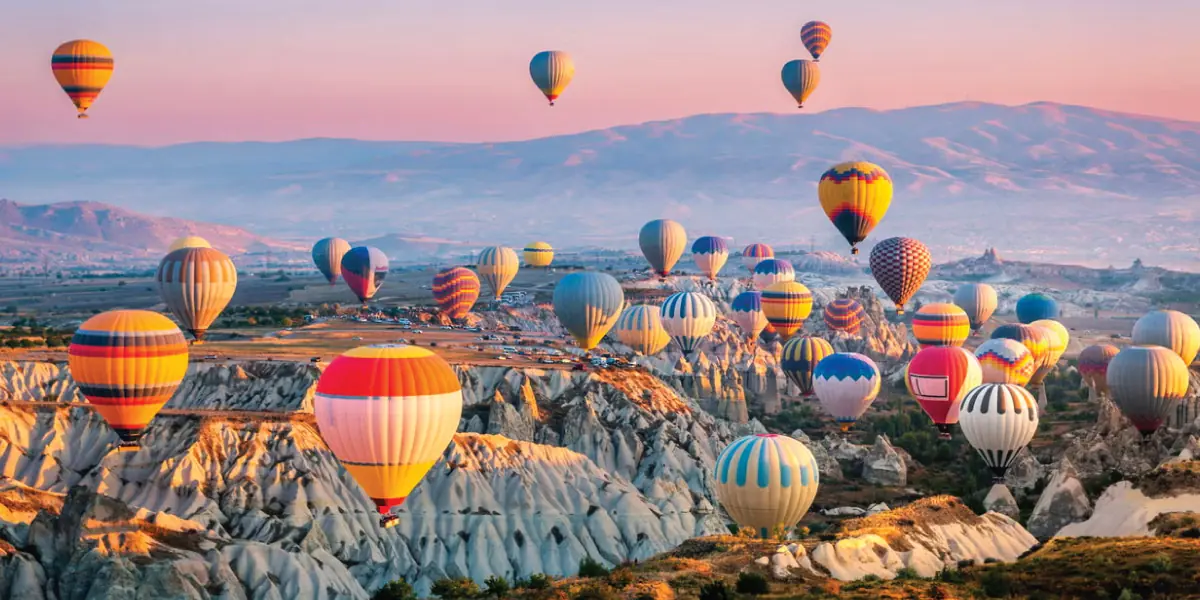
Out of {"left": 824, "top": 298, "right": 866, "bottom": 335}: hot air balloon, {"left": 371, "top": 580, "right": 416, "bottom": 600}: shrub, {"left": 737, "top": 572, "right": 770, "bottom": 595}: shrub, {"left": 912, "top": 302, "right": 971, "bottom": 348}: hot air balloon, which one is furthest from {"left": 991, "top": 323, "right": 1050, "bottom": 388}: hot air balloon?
{"left": 737, "top": 572, "right": 770, "bottom": 595}: shrub

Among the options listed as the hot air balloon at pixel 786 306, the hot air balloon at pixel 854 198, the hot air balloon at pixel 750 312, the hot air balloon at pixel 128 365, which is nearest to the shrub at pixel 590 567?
the hot air balloon at pixel 128 365

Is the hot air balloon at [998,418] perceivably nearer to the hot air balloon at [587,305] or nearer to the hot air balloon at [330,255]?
the hot air balloon at [587,305]

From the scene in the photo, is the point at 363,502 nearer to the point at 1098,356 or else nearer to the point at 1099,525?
the point at 1099,525

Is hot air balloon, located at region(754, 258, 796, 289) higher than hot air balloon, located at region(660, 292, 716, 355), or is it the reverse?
hot air balloon, located at region(754, 258, 796, 289)

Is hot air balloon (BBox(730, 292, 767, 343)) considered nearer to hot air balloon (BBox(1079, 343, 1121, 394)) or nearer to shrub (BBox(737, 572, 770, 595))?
hot air balloon (BBox(1079, 343, 1121, 394))

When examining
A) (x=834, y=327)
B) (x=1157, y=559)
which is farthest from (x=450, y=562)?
(x=834, y=327)

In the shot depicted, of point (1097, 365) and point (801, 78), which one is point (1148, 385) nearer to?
point (1097, 365)
